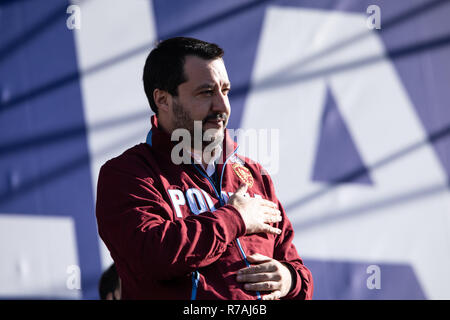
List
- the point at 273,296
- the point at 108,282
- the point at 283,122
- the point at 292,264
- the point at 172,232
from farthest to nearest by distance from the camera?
the point at 283,122
the point at 108,282
the point at 292,264
the point at 273,296
the point at 172,232

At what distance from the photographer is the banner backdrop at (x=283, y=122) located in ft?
8.46

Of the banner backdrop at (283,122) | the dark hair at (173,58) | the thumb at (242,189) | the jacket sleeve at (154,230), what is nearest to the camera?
the jacket sleeve at (154,230)

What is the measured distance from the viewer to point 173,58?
62.0 inches

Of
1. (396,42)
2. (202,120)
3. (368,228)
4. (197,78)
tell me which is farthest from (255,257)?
(396,42)

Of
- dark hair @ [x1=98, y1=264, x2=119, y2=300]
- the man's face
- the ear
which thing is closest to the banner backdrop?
dark hair @ [x1=98, y1=264, x2=119, y2=300]

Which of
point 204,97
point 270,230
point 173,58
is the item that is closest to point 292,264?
point 270,230

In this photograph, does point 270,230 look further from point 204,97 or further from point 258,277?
point 204,97

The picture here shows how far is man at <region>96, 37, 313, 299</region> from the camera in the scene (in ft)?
4.19

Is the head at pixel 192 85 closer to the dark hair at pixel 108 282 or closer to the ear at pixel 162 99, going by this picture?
the ear at pixel 162 99

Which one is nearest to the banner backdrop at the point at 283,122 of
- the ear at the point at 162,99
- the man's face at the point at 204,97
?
the ear at the point at 162,99

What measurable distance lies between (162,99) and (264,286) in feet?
2.15

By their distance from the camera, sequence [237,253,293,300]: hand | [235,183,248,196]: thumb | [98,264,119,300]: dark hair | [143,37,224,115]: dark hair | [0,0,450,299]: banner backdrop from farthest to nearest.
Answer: [0,0,450,299]: banner backdrop < [98,264,119,300]: dark hair < [143,37,224,115]: dark hair < [235,183,248,196]: thumb < [237,253,293,300]: hand

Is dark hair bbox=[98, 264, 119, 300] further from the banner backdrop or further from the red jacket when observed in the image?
the red jacket

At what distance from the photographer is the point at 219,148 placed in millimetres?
1643
